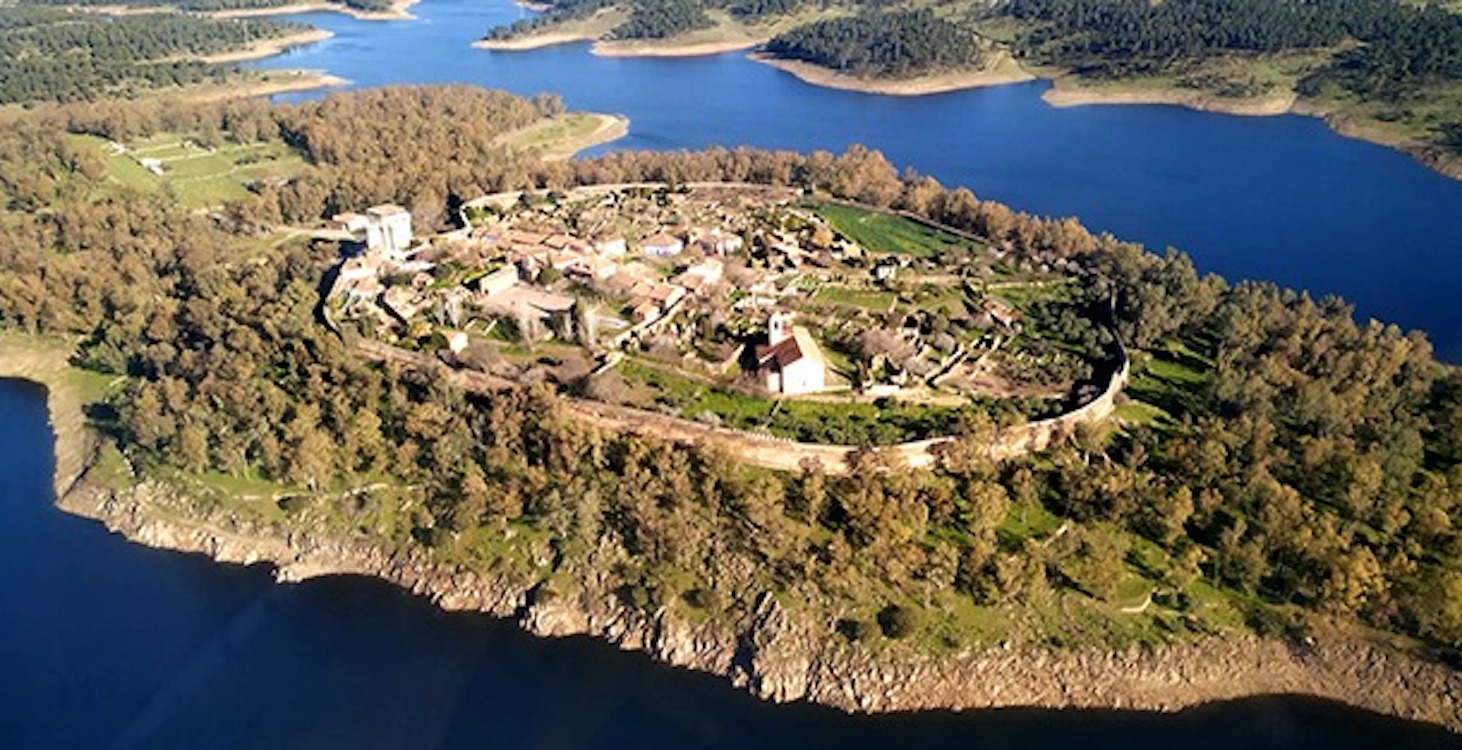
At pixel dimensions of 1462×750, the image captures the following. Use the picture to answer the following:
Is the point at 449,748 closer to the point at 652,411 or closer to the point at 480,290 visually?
the point at 652,411

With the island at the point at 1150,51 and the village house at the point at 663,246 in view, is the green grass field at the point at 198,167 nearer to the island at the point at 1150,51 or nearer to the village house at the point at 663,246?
the village house at the point at 663,246

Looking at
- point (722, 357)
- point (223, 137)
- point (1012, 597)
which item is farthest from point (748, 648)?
point (223, 137)

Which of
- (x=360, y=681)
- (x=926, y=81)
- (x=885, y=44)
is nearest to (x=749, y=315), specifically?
(x=360, y=681)

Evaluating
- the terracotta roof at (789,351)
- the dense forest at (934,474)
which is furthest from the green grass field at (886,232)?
the terracotta roof at (789,351)

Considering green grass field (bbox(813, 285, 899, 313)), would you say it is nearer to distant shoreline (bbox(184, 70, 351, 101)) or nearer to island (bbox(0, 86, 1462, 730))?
island (bbox(0, 86, 1462, 730))

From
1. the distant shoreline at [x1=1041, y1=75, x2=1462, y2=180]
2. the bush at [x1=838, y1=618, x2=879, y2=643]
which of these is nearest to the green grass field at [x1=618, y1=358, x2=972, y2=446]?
the bush at [x1=838, y1=618, x2=879, y2=643]

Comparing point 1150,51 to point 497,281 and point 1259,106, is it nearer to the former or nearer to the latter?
point 1259,106
